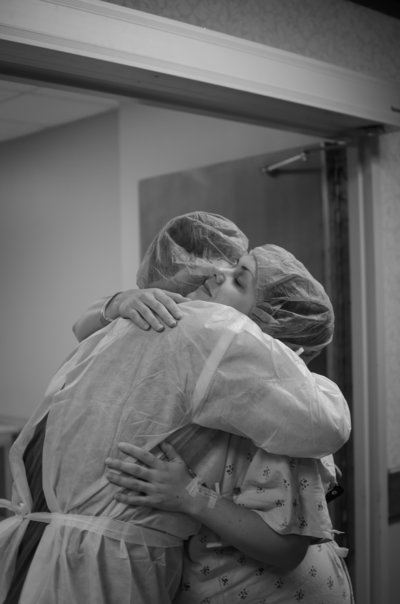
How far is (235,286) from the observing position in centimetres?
144

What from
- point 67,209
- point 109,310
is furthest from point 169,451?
point 67,209

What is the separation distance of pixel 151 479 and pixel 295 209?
48.1 inches

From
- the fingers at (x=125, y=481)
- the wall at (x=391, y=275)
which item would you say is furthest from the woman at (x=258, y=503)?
the wall at (x=391, y=275)

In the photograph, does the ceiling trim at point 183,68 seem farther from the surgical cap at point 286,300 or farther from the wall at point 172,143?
the surgical cap at point 286,300

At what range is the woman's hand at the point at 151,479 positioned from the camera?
1225 mm

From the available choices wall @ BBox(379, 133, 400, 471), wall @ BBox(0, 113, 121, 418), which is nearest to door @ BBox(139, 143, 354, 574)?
wall @ BBox(379, 133, 400, 471)

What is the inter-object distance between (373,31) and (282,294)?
1.25 metres

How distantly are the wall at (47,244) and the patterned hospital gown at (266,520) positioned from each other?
679 mm

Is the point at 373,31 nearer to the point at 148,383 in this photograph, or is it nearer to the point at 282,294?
the point at 282,294

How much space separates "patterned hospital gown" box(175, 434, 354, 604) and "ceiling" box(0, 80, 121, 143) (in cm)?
88

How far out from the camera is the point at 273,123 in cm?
211

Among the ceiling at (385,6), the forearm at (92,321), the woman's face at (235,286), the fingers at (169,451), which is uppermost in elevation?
the ceiling at (385,6)

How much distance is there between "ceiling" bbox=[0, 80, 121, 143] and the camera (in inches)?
66.0

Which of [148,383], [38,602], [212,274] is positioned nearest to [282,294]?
[212,274]
